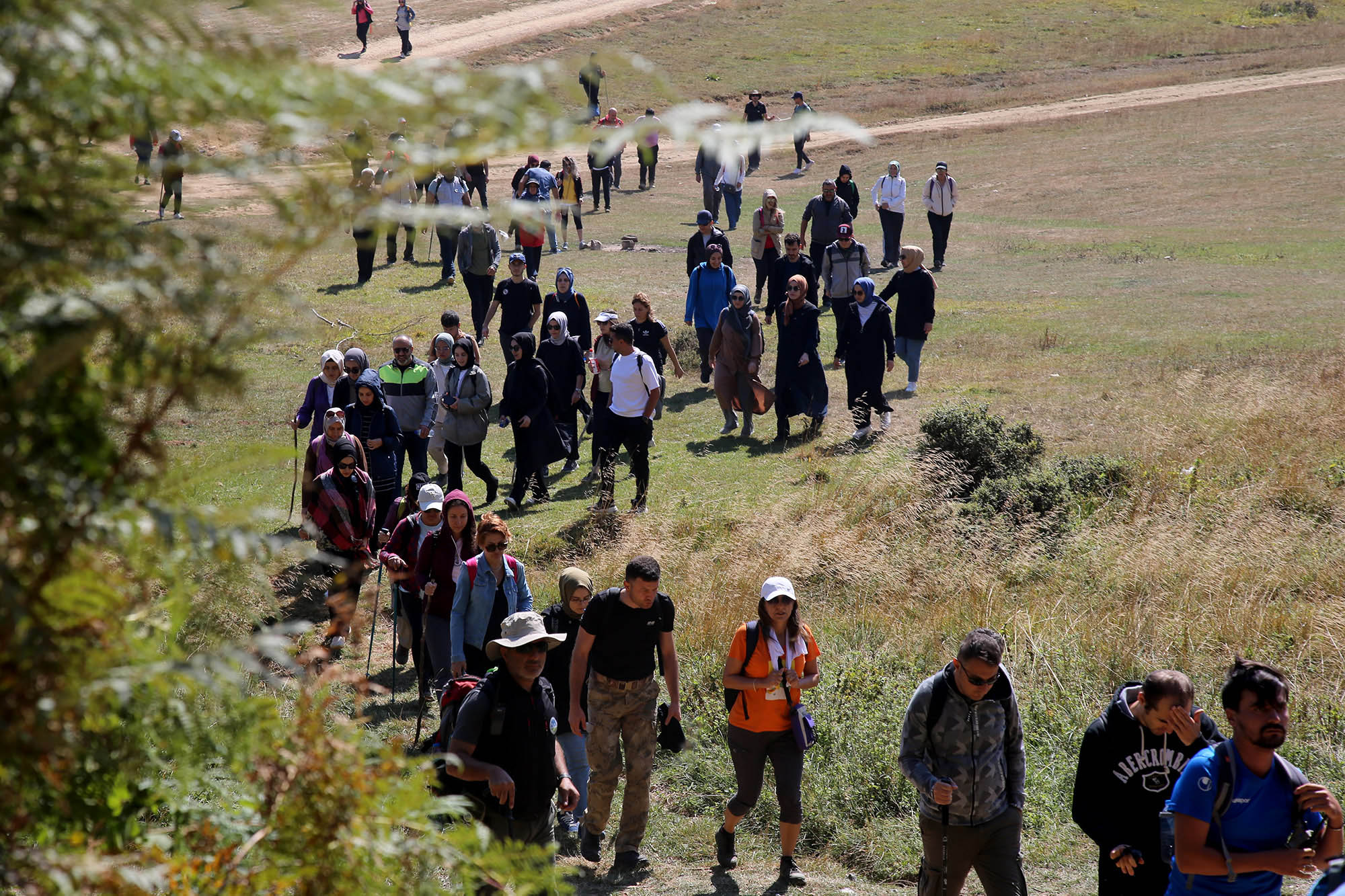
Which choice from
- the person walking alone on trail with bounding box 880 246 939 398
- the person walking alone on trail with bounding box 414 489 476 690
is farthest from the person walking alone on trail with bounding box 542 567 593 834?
the person walking alone on trail with bounding box 880 246 939 398

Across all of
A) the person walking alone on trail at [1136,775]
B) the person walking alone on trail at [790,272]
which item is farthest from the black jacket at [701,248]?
the person walking alone on trail at [1136,775]

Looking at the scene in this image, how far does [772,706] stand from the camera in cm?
672

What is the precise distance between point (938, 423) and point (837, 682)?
16.8 ft

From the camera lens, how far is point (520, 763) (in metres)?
5.48

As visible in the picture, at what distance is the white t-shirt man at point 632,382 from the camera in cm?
1184

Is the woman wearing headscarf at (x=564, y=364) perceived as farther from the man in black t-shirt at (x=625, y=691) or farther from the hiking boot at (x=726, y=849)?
the hiking boot at (x=726, y=849)

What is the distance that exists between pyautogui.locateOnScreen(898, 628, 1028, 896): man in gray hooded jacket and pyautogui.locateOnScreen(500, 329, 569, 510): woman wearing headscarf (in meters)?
7.46

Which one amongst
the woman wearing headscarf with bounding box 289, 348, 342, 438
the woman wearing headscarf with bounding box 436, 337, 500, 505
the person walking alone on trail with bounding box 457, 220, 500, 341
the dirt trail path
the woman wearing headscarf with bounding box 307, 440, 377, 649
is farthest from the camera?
the dirt trail path

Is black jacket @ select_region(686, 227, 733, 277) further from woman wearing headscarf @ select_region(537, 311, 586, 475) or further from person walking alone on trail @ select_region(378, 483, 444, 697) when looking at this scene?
person walking alone on trail @ select_region(378, 483, 444, 697)

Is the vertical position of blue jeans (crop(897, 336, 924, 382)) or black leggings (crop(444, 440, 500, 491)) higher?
blue jeans (crop(897, 336, 924, 382))

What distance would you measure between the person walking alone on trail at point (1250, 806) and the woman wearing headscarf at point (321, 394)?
344 inches

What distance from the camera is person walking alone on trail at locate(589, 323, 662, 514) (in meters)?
11.9

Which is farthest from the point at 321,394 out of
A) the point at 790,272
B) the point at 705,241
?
the point at 705,241

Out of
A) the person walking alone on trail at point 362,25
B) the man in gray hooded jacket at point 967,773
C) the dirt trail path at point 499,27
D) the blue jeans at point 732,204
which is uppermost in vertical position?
the dirt trail path at point 499,27
